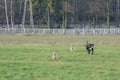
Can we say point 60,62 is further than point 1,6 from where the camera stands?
No

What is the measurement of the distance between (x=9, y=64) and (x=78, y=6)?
6769 centimetres

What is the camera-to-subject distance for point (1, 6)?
8944 centimetres

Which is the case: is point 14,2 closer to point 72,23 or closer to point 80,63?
point 72,23

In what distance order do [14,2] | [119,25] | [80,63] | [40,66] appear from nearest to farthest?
[40,66], [80,63], [119,25], [14,2]

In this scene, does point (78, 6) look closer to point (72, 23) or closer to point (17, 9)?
point (72, 23)

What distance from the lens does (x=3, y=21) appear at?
89250 millimetres

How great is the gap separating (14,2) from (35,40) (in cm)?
4101

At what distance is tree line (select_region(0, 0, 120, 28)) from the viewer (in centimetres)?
8150

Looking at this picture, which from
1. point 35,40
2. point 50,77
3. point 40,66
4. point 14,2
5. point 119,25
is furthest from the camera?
point 14,2

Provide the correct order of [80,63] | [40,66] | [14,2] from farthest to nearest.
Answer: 1. [14,2]
2. [80,63]
3. [40,66]

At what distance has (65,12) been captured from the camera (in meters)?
79.4

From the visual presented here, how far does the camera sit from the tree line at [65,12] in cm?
8150

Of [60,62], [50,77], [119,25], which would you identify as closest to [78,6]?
[119,25]

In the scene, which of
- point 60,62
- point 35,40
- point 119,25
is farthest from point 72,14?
point 60,62
